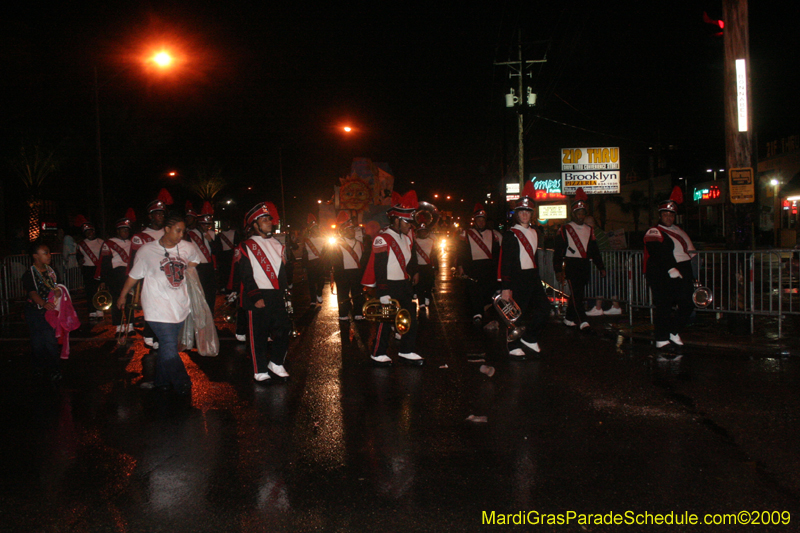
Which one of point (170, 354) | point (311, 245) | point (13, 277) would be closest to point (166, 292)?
point (170, 354)

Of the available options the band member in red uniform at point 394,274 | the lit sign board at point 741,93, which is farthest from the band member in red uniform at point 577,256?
the band member in red uniform at point 394,274

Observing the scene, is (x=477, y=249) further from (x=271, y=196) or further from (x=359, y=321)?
(x=271, y=196)

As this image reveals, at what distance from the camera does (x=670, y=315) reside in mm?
7688

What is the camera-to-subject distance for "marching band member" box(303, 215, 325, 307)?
12.6m

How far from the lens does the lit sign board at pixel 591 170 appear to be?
1245 inches

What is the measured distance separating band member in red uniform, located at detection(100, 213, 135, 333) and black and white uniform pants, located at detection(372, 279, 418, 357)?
4731 millimetres

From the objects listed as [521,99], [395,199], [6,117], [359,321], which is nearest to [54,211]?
[6,117]

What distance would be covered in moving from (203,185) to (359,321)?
110 ft

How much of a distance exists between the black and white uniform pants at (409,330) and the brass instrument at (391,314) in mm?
99

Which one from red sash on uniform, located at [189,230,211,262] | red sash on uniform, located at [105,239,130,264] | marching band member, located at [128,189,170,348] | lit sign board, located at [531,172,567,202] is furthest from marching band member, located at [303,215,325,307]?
lit sign board, located at [531,172,567,202]

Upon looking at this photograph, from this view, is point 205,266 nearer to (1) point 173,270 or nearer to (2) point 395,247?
(1) point 173,270

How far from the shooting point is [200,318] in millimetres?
6500

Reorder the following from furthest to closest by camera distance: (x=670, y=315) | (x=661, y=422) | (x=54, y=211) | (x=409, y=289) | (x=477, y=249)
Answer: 1. (x=54, y=211)
2. (x=477, y=249)
3. (x=670, y=315)
4. (x=409, y=289)
5. (x=661, y=422)

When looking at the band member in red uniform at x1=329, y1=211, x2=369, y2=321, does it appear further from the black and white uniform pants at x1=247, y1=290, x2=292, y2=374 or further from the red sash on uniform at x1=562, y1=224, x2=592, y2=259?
the black and white uniform pants at x1=247, y1=290, x2=292, y2=374
